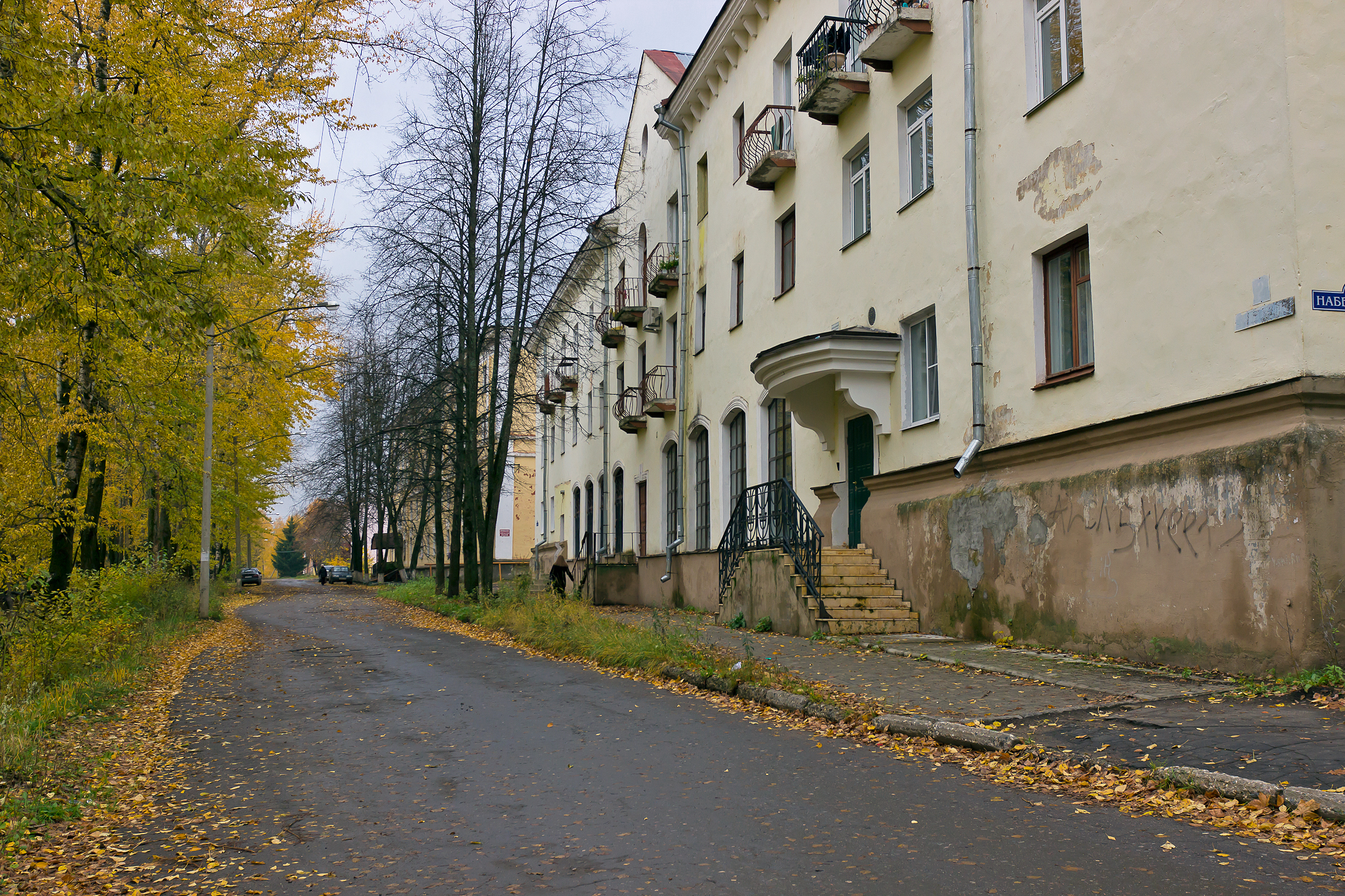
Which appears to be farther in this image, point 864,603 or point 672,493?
point 672,493

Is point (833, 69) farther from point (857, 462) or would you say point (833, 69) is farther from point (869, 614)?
point (869, 614)

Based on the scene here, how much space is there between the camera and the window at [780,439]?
20150mm

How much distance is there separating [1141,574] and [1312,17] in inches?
211

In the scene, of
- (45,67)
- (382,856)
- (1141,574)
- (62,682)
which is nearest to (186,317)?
(45,67)

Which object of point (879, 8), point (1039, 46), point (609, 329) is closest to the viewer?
point (1039, 46)

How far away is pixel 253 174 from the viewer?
962cm

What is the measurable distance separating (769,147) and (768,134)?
319 mm

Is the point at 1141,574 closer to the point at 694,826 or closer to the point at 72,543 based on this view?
the point at 694,826

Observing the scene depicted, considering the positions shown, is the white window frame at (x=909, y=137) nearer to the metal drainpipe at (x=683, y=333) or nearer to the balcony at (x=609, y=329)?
the metal drainpipe at (x=683, y=333)

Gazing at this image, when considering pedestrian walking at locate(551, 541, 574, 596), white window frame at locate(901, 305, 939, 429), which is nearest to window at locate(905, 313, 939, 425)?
white window frame at locate(901, 305, 939, 429)

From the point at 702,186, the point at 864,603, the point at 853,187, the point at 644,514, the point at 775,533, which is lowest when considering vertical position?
the point at 864,603

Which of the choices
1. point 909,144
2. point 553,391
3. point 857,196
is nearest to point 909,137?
point 909,144

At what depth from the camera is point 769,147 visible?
67.9 feet

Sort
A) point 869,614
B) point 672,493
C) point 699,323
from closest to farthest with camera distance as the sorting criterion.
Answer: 1. point 869,614
2. point 699,323
3. point 672,493
